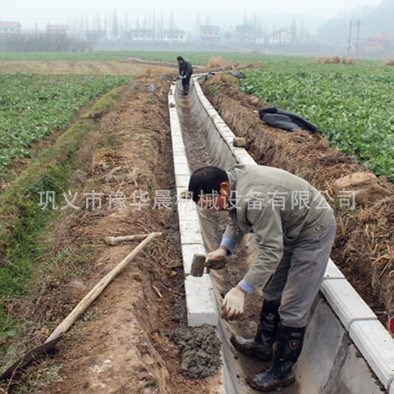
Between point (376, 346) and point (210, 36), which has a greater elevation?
point (210, 36)

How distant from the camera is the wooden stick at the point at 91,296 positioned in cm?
392

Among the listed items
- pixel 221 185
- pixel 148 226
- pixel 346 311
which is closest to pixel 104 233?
pixel 148 226

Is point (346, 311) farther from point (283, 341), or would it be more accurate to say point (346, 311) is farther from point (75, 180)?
point (75, 180)

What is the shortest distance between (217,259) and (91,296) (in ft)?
4.07

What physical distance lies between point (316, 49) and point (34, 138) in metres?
123

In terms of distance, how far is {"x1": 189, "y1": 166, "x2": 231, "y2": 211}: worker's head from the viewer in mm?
3480

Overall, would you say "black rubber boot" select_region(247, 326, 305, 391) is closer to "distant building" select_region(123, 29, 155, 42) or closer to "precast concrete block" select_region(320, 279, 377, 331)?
"precast concrete block" select_region(320, 279, 377, 331)

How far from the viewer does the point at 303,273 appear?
4.02 metres

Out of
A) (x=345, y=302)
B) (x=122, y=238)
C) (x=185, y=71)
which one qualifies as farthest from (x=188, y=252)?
(x=185, y=71)

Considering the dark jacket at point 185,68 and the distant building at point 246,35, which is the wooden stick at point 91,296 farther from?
the distant building at point 246,35

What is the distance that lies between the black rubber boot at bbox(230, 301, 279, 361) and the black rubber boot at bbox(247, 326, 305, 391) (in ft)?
1.10

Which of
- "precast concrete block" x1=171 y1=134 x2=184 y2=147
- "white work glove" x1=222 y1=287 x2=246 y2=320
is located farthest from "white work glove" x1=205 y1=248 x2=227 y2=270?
"precast concrete block" x1=171 y1=134 x2=184 y2=147

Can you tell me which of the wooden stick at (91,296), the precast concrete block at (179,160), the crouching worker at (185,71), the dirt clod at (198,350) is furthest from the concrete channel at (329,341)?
the crouching worker at (185,71)

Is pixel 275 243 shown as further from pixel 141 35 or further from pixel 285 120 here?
pixel 141 35
